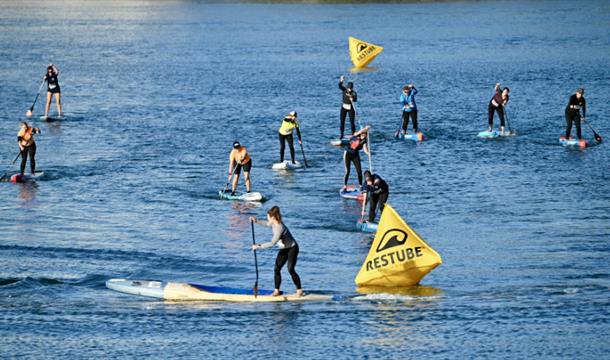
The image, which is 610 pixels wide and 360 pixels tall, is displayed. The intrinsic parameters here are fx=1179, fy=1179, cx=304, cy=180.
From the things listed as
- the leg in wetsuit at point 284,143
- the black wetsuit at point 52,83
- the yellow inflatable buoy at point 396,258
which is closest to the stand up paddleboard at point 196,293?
the yellow inflatable buoy at point 396,258

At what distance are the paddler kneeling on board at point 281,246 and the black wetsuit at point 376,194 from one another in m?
7.17

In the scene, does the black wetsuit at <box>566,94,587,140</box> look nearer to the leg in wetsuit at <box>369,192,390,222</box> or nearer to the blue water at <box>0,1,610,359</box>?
the blue water at <box>0,1,610,359</box>

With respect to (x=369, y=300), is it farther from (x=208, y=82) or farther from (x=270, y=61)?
(x=270, y=61)

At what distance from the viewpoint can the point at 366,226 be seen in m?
35.3

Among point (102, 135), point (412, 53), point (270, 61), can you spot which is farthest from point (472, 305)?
point (412, 53)

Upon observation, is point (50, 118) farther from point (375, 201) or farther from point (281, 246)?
point (281, 246)

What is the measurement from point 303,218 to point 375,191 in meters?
3.17

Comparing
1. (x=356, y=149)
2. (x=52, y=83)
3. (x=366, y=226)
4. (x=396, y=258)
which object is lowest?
(x=366, y=226)

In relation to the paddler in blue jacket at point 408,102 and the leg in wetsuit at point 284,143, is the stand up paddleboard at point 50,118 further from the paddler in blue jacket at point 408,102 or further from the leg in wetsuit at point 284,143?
the paddler in blue jacket at point 408,102

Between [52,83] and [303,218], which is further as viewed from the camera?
[52,83]

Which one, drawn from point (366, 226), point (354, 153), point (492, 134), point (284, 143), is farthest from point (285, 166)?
point (492, 134)

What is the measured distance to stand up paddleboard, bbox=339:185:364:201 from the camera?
131 feet

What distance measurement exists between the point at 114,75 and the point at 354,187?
50493 millimetres

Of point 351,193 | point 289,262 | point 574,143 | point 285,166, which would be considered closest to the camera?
point 289,262
